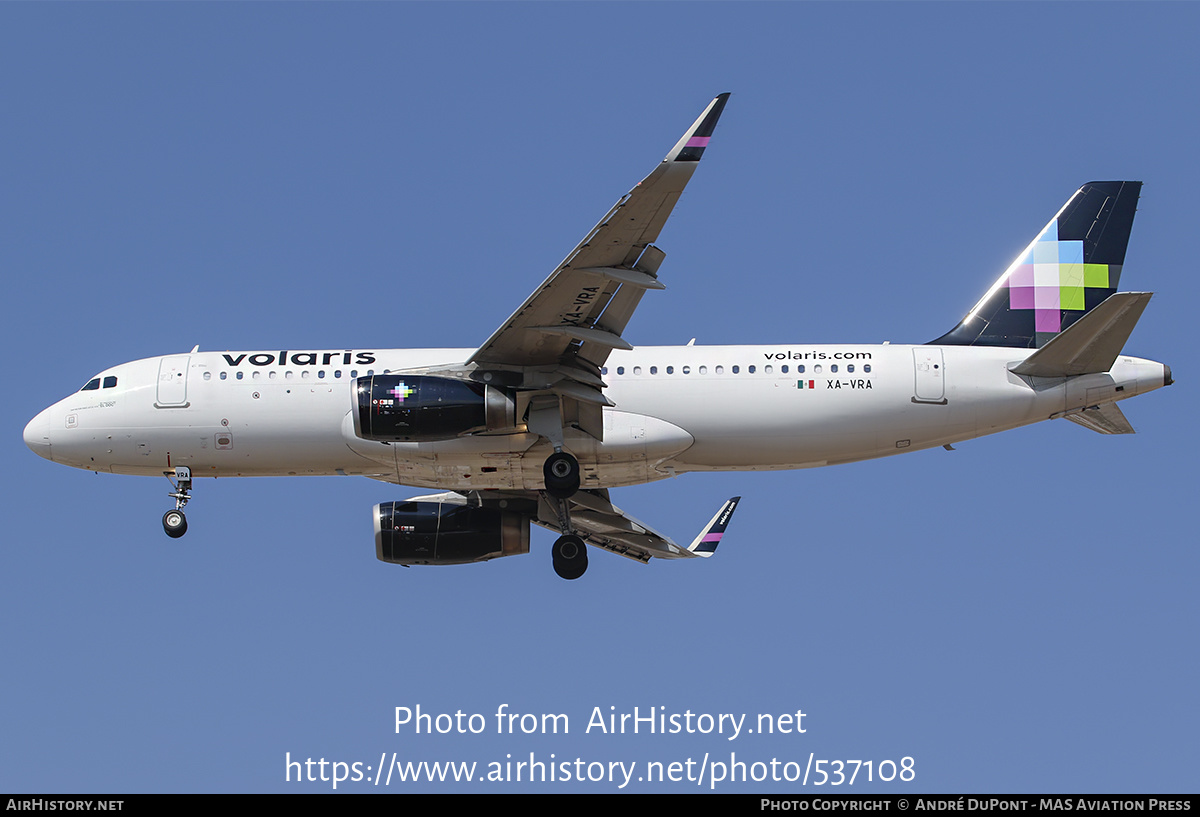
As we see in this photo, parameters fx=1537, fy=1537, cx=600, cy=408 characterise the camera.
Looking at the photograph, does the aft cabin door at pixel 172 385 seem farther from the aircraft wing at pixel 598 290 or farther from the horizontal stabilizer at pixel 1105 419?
the horizontal stabilizer at pixel 1105 419

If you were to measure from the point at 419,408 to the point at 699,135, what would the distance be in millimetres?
8539

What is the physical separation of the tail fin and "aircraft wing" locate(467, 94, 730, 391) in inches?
333

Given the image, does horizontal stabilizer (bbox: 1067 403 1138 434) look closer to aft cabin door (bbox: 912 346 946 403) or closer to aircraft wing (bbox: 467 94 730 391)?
aft cabin door (bbox: 912 346 946 403)

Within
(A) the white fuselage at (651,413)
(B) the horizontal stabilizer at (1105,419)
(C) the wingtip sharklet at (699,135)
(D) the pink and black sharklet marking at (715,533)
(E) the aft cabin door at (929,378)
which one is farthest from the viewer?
(D) the pink and black sharklet marking at (715,533)

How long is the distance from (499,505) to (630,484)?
3.94 meters

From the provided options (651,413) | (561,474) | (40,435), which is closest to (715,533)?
(651,413)

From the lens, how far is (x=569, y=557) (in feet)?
111

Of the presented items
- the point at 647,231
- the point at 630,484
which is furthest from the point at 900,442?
the point at 647,231

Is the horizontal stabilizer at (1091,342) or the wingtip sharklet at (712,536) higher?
the horizontal stabilizer at (1091,342)

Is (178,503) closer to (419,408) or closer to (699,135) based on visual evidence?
(419,408)

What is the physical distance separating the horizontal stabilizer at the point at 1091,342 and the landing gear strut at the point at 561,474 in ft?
31.7

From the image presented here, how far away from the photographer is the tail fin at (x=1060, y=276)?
114 feet

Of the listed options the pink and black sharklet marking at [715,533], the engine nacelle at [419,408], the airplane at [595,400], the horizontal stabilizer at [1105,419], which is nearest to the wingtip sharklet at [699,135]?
the airplane at [595,400]

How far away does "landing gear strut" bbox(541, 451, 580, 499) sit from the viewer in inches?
1260
